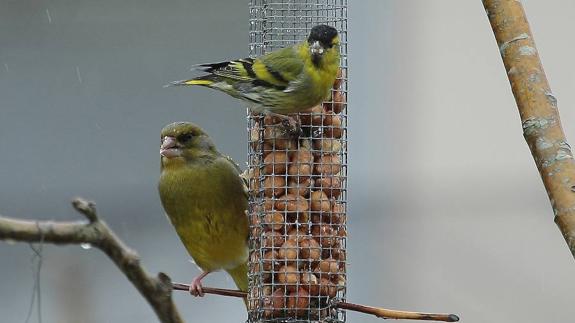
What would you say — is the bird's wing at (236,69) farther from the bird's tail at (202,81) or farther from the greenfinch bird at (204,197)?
the greenfinch bird at (204,197)

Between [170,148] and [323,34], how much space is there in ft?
2.71

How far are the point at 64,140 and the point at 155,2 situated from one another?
1.34m

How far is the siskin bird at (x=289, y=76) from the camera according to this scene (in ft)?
14.2

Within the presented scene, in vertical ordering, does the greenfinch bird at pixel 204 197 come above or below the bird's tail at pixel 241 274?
above

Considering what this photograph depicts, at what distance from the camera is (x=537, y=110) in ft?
8.45

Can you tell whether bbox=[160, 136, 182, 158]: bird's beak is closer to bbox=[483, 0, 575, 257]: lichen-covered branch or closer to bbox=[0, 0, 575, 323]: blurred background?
bbox=[483, 0, 575, 257]: lichen-covered branch

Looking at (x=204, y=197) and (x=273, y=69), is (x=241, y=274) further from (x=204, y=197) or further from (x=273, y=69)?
(x=273, y=69)

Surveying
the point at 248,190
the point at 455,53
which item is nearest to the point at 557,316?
the point at 455,53

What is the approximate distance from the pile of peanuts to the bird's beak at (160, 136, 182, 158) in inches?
16.1

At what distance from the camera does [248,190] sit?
4613 mm

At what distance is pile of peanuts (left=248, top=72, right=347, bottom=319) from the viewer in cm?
421

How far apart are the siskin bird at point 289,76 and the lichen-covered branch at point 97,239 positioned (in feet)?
4.15

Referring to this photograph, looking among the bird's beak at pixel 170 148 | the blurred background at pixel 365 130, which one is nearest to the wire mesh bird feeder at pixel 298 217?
the bird's beak at pixel 170 148

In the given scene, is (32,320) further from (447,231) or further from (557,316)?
(557,316)
